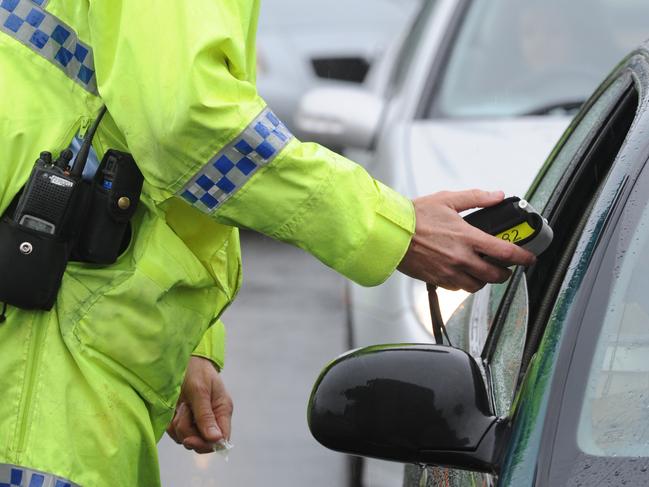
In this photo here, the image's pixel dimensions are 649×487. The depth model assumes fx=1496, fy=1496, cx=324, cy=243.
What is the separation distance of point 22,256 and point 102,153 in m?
0.21

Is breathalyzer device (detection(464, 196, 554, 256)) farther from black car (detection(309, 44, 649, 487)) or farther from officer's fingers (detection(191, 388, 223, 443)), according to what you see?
officer's fingers (detection(191, 388, 223, 443))

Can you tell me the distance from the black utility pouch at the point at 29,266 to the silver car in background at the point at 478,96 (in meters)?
2.23

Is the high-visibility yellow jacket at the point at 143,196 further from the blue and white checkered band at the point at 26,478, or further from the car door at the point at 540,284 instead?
the car door at the point at 540,284

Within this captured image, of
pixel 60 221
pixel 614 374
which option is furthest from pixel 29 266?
pixel 614 374

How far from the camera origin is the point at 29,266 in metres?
2.28

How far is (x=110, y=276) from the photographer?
2326 millimetres

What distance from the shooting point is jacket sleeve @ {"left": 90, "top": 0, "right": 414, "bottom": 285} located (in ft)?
→ 7.05

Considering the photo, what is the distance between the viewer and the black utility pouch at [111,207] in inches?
91.0

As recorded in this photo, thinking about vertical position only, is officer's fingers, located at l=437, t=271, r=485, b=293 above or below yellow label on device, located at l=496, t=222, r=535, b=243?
below

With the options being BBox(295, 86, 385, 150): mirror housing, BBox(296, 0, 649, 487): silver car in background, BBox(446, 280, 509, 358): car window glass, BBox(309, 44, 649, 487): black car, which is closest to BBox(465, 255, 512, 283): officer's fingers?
BBox(309, 44, 649, 487): black car

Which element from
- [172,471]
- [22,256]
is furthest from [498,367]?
[172,471]

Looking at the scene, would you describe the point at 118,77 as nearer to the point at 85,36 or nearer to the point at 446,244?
the point at 85,36

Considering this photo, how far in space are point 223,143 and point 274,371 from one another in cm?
417

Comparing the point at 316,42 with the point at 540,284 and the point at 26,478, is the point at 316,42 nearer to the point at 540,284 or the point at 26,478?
the point at 540,284
